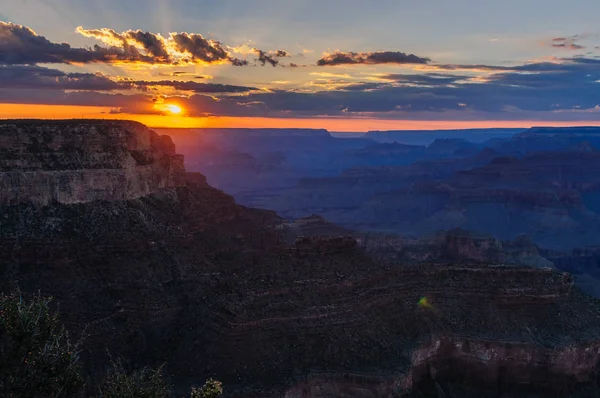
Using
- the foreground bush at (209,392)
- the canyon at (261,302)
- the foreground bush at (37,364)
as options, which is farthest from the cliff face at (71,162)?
the foreground bush at (209,392)

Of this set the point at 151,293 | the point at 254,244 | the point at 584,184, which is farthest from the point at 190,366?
the point at 584,184

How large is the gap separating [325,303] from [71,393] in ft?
92.9

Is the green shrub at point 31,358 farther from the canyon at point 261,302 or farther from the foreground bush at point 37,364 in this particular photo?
the canyon at point 261,302

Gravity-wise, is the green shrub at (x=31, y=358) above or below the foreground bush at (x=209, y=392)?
above

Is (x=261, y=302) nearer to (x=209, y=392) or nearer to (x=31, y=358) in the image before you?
(x=209, y=392)

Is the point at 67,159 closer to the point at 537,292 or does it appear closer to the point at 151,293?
the point at 151,293

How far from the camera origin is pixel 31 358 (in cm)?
1653

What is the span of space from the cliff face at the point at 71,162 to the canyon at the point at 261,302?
0.13 metres

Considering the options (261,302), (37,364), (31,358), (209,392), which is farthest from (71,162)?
(209,392)

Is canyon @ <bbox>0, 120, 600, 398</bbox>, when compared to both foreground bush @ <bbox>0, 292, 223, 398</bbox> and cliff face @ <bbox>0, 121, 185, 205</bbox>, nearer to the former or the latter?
cliff face @ <bbox>0, 121, 185, 205</bbox>

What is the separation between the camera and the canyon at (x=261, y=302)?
40500mm

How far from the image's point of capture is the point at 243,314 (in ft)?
136

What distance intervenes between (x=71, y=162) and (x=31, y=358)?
39.2 meters

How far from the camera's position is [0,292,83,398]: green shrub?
1609cm
